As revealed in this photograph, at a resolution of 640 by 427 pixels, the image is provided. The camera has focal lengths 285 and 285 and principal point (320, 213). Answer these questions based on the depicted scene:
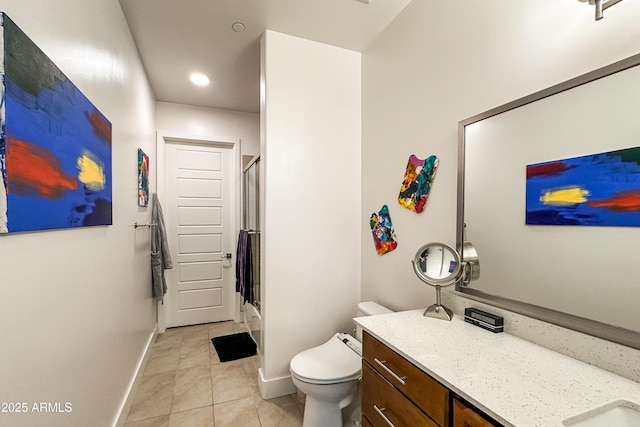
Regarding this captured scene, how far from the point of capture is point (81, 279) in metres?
1.23

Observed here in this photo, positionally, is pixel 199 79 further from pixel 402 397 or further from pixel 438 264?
pixel 402 397

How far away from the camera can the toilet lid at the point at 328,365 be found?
62.2 inches

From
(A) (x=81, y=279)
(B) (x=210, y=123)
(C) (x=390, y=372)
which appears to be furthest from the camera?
(B) (x=210, y=123)

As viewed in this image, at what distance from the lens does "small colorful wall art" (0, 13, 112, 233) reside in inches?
29.5

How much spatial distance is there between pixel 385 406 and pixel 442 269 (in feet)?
2.20

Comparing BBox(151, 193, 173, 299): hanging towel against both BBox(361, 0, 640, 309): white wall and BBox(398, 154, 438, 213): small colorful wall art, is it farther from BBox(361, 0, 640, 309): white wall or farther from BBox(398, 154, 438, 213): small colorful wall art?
BBox(398, 154, 438, 213): small colorful wall art

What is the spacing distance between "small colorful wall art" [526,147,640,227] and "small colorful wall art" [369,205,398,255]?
0.91 meters

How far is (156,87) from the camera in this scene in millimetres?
3012

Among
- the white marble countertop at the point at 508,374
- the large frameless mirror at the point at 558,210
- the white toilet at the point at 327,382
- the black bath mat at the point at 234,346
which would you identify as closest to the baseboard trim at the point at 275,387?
the white toilet at the point at 327,382


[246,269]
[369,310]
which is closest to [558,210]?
[369,310]

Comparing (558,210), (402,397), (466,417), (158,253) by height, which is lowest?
(402,397)

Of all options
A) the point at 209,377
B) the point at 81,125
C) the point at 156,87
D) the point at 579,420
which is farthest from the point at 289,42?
the point at 209,377

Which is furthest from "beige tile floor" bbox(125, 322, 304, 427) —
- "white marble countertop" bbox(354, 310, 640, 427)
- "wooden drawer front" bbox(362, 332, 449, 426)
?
"white marble countertop" bbox(354, 310, 640, 427)

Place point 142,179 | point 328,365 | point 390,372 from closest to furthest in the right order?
point 390,372
point 328,365
point 142,179
